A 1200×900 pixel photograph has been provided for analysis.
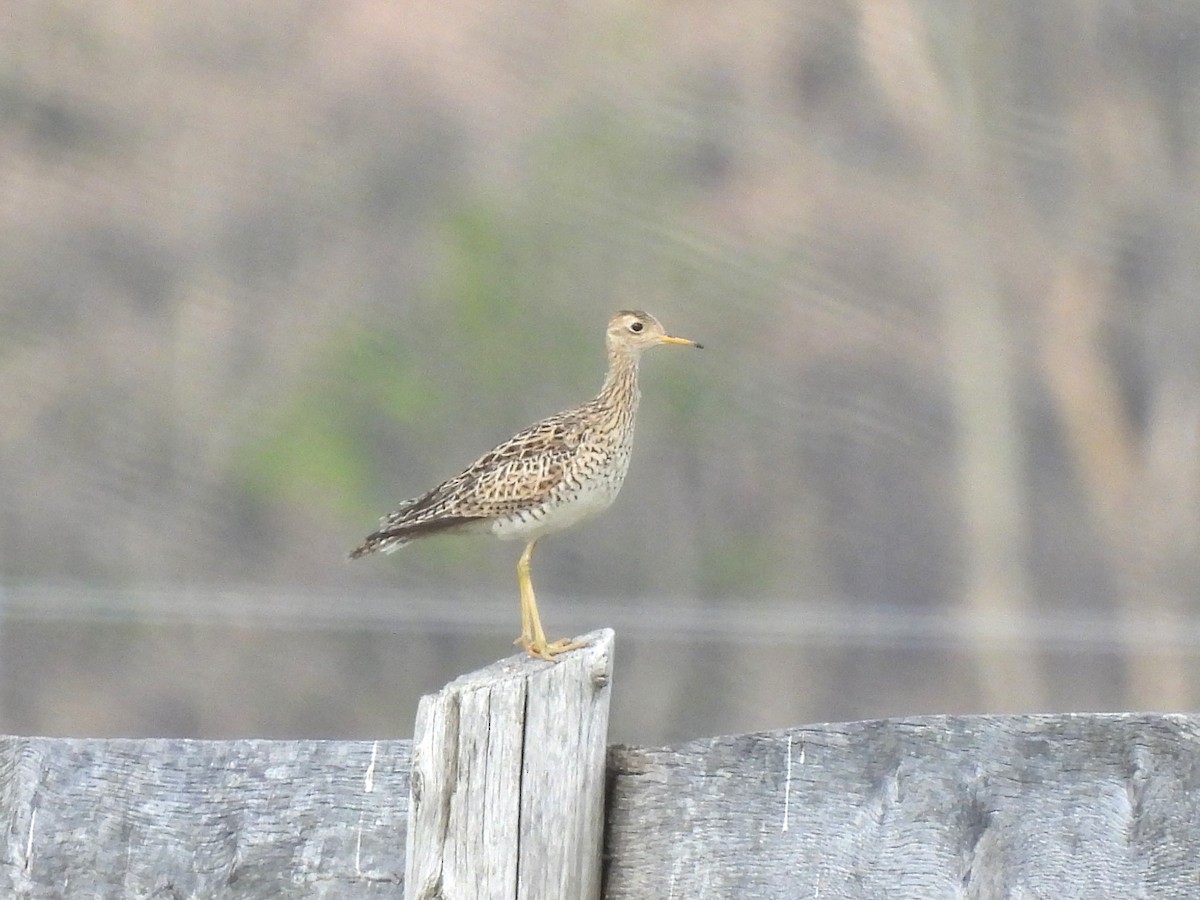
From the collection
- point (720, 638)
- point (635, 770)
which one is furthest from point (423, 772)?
point (720, 638)

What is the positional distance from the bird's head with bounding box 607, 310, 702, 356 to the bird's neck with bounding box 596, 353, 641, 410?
0.06ft

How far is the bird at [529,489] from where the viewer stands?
4305 millimetres

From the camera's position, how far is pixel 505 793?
2564mm

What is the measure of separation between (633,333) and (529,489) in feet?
1.74

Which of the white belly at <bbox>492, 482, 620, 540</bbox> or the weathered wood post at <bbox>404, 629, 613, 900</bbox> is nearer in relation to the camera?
the weathered wood post at <bbox>404, 629, 613, 900</bbox>

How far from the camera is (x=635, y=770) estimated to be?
264 centimetres

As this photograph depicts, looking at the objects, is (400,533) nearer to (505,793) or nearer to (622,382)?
(622,382)

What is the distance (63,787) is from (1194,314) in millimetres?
4653

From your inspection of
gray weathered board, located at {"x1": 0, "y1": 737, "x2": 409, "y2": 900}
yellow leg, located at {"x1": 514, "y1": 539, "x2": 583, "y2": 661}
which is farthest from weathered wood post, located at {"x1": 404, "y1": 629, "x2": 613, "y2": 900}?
gray weathered board, located at {"x1": 0, "y1": 737, "x2": 409, "y2": 900}

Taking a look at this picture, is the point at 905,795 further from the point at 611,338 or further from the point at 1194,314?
the point at 1194,314

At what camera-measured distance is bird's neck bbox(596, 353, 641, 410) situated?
459 cm

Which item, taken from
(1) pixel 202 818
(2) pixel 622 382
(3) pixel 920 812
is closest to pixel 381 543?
(2) pixel 622 382

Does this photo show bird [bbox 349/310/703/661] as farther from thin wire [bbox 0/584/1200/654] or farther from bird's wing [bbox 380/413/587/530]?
thin wire [bbox 0/584/1200/654]

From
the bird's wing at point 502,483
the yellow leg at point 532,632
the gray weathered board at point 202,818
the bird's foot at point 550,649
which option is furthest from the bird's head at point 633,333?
the gray weathered board at point 202,818
